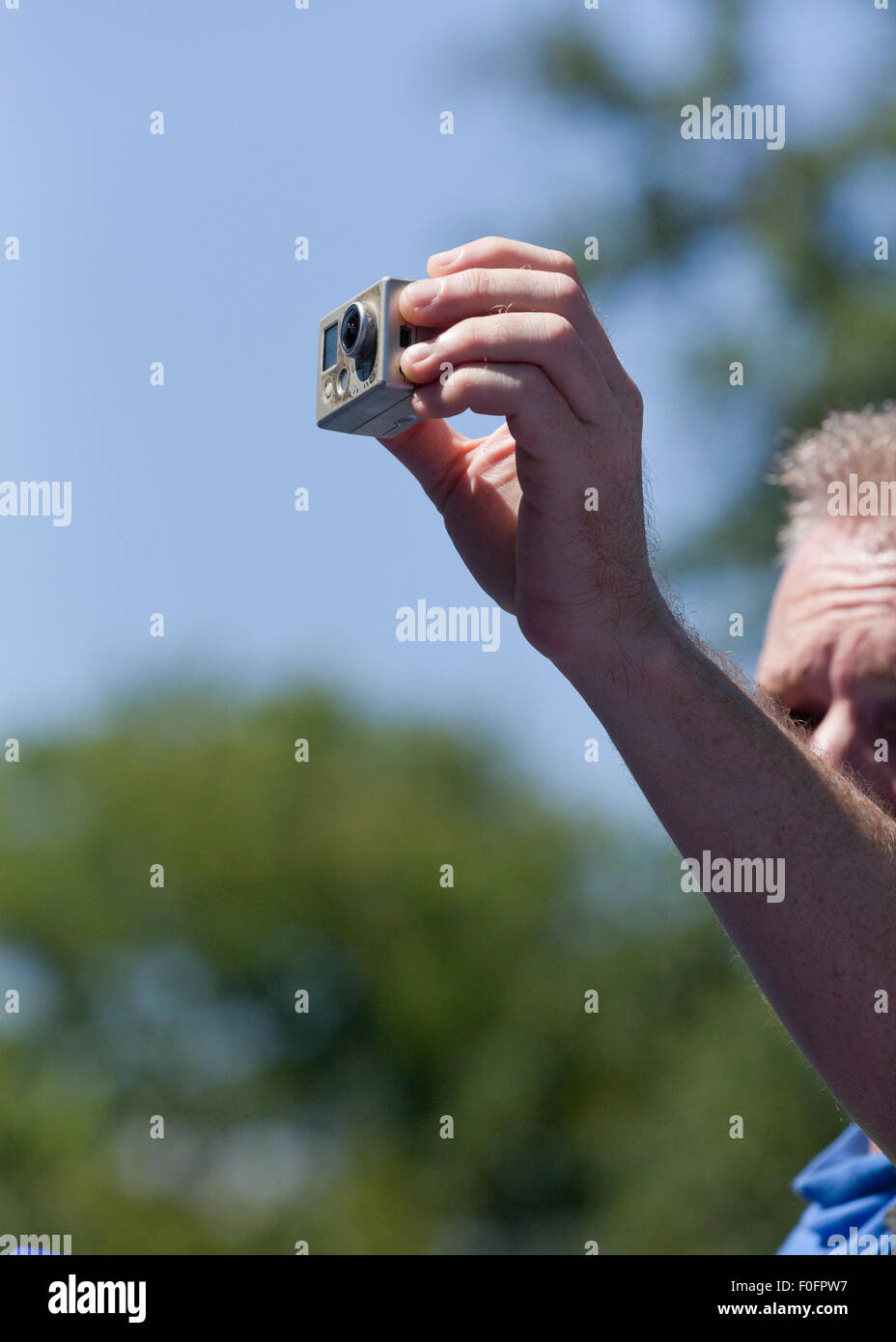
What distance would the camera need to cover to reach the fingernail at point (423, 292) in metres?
1.77

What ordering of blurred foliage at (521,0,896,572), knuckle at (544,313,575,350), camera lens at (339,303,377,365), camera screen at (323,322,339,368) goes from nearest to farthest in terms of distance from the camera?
1. knuckle at (544,313,575,350)
2. camera lens at (339,303,377,365)
3. camera screen at (323,322,339,368)
4. blurred foliage at (521,0,896,572)

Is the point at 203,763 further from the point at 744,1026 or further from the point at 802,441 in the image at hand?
the point at 802,441

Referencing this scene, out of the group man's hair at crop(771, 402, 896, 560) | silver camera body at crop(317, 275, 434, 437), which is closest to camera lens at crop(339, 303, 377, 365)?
silver camera body at crop(317, 275, 434, 437)

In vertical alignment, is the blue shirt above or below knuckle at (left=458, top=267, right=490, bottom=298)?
below

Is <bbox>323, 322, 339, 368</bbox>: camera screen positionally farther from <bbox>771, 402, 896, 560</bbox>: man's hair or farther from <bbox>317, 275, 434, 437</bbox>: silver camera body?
<bbox>771, 402, 896, 560</bbox>: man's hair

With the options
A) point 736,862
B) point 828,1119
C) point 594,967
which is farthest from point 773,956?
point 594,967

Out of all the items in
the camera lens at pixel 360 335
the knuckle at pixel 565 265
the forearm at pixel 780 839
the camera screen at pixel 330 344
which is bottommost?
the forearm at pixel 780 839

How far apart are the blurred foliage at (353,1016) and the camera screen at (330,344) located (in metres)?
12.1

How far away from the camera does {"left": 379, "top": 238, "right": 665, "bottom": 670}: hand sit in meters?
1.72

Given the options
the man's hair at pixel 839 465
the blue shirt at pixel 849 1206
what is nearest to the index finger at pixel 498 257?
the man's hair at pixel 839 465

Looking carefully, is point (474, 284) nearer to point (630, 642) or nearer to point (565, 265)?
point (565, 265)

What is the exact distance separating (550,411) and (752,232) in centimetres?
1329

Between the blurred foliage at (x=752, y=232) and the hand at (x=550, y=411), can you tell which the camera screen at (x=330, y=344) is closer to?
the hand at (x=550, y=411)

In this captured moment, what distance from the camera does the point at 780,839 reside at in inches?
73.5
